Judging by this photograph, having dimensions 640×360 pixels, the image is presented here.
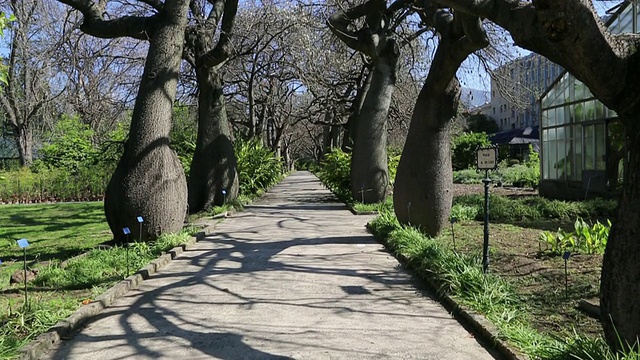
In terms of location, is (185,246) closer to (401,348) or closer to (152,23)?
(152,23)

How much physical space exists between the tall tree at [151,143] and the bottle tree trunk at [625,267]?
7384 mm

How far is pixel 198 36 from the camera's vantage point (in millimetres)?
14750

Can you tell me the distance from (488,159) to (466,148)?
32976mm

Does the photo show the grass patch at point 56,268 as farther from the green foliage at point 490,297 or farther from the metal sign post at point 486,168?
the metal sign post at point 486,168

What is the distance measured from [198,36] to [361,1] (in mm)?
4786

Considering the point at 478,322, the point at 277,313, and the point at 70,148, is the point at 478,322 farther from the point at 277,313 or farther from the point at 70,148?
the point at 70,148

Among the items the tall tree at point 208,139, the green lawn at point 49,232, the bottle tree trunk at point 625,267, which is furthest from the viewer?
the tall tree at point 208,139

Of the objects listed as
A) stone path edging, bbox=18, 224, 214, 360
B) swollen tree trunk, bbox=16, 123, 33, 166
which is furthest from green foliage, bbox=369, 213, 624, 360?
swollen tree trunk, bbox=16, 123, 33, 166

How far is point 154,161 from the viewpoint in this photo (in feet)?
31.0

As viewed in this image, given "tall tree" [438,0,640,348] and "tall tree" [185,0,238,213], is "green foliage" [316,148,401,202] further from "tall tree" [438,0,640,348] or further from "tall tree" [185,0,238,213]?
"tall tree" [438,0,640,348]

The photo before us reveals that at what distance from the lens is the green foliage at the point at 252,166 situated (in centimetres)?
2112

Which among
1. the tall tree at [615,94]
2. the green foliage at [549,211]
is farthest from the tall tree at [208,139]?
the tall tree at [615,94]

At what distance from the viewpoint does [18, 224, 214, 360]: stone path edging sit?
173 inches

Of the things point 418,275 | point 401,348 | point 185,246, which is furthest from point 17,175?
point 401,348
